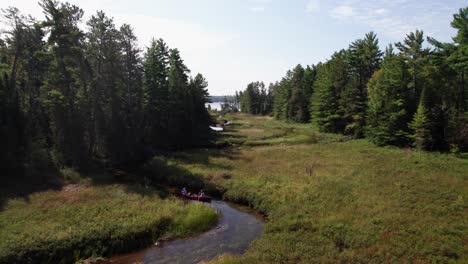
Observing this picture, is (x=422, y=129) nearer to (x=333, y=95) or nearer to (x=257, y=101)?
(x=333, y=95)

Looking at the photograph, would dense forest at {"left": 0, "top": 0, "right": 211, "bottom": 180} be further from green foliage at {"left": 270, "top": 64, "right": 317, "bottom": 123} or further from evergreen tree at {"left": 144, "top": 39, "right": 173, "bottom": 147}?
green foliage at {"left": 270, "top": 64, "right": 317, "bottom": 123}

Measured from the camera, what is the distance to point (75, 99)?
1273 inches

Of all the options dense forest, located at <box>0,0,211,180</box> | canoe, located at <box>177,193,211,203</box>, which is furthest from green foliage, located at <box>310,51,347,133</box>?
canoe, located at <box>177,193,211,203</box>

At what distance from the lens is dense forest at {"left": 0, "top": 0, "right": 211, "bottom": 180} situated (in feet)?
89.3

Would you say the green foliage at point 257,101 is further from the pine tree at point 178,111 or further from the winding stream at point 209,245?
the winding stream at point 209,245

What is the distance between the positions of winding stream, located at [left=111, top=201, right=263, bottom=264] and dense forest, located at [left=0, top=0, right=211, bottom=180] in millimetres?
18227

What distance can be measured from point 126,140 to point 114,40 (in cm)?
1324

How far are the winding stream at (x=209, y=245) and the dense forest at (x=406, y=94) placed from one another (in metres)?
27.9

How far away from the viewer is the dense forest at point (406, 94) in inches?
1277

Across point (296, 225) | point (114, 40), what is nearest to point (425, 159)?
point (296, 225)

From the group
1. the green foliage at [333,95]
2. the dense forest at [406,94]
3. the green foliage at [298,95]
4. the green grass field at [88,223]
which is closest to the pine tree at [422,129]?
the dense forest at [406,94]

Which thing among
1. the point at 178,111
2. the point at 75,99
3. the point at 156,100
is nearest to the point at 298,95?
the point at 178,111

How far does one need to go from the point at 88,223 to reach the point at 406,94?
41.6 metres

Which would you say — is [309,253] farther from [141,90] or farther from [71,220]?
[141,90]
